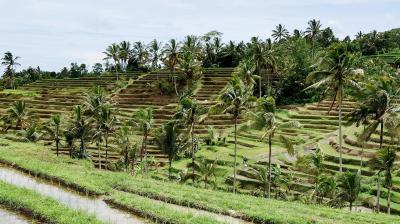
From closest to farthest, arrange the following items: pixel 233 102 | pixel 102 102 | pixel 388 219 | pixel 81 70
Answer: pixel 388 219 < pixel 233 102 < pixel 102 102 < pixel 81 70

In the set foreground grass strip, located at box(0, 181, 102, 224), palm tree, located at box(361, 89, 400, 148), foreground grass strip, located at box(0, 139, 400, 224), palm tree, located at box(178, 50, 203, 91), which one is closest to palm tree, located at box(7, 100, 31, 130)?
palm tree, located at box(178, 50, 203, 91)

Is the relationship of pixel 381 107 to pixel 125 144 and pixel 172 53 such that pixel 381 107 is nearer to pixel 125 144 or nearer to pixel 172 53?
pixel 125 144

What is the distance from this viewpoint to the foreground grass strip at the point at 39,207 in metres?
15.7

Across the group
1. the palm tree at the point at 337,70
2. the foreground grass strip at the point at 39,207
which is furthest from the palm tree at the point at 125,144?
the foreground grass strip at the point at 39,207

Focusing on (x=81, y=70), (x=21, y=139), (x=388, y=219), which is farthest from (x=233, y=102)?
(x=81, y=70)

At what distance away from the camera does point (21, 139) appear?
165 ft

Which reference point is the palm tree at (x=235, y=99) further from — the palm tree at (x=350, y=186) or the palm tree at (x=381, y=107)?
the palm tree at (x=381, y=107)

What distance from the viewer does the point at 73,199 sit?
19.6 metres

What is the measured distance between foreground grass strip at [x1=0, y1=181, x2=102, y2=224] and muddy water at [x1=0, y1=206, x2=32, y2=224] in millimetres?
333

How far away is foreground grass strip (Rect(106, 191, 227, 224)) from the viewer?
1549cm

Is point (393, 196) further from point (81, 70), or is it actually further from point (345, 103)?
point (81, 70)

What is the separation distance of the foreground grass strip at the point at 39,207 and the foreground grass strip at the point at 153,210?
199cm

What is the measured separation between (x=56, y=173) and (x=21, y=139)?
2864 cm

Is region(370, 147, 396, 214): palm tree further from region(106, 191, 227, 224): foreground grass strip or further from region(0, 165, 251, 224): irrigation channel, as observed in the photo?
region(106, 191, 227, 224): foreground grass strip
